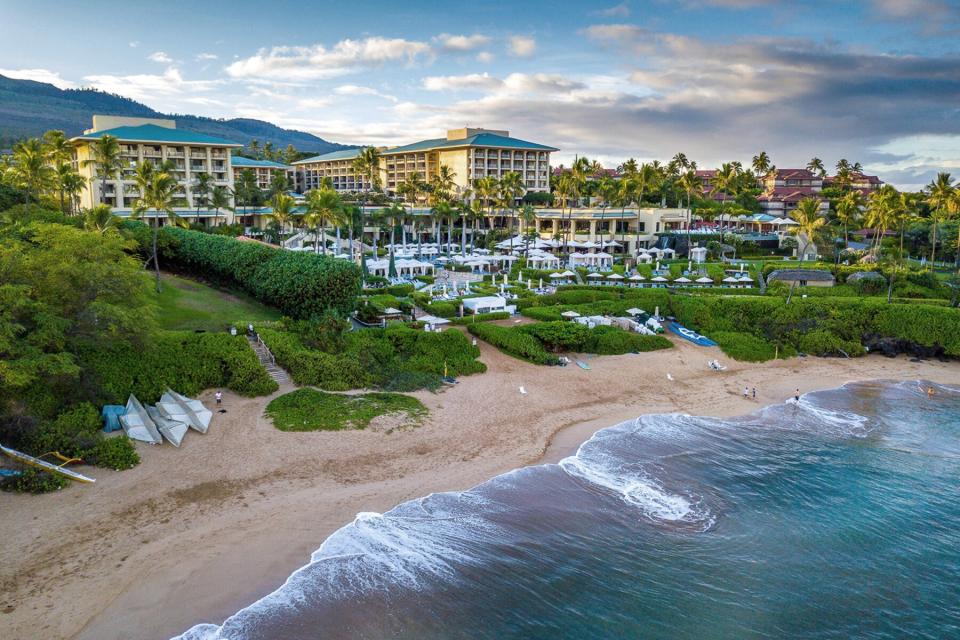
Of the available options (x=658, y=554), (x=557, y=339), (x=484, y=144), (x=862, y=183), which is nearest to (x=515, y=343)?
(x=557, y=339)

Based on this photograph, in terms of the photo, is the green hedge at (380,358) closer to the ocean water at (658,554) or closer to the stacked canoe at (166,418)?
the stacked canoe at (166,418)

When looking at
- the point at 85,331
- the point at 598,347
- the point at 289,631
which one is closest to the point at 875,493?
the point at 598,347

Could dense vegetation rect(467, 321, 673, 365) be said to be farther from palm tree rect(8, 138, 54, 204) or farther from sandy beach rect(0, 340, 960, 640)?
palm tree rect(8, 138, 54, 204)

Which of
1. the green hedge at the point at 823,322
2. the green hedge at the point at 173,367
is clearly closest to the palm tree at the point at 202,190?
the green hedge at the point at 173,367

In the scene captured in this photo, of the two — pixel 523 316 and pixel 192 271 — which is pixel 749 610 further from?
pixel 192 271

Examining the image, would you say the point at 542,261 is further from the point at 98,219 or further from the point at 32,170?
the point at 32,170

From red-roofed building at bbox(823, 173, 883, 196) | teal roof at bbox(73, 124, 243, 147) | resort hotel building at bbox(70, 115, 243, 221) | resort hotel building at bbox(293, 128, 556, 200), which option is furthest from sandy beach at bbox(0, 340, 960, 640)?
red-roofed building at bbox(823, 173, 883, 196)

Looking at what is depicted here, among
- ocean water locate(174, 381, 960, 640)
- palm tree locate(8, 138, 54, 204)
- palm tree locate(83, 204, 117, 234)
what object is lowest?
ocean water locate(174, 381, 960, 640)

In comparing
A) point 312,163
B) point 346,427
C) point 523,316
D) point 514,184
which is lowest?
point 346,427
